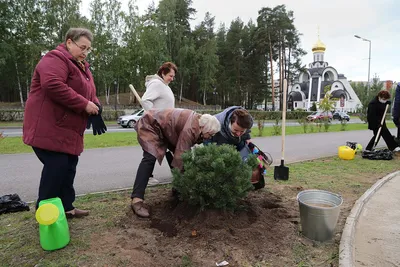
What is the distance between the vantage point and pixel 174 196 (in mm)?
3568

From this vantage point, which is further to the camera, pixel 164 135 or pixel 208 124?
pixel 164 135

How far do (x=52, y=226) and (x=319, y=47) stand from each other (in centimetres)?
7285

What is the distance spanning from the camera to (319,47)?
66250mm

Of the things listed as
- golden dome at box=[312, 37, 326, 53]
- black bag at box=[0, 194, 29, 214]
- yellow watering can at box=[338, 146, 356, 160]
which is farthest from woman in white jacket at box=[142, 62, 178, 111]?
golden dome at box=[312, 37, 326, 53]

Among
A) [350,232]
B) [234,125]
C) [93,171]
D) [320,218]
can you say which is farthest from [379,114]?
[93,171]

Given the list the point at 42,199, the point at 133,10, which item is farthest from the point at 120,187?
the point at 133,10

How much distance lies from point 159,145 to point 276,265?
1.62 metres

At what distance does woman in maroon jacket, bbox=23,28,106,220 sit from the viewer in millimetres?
2408

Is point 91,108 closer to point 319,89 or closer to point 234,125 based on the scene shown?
point 234,125

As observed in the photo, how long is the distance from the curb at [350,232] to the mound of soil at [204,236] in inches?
16.4

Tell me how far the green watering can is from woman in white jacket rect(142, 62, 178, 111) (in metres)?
1.92

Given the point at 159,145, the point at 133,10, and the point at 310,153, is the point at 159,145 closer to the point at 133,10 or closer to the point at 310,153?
the point at 310,153

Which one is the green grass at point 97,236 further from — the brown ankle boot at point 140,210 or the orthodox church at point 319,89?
the orthodox church at point 319,89

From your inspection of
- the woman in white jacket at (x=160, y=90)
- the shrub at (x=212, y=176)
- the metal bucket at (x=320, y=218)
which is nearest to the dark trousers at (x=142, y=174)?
the shrub at (x=212, y=176)
